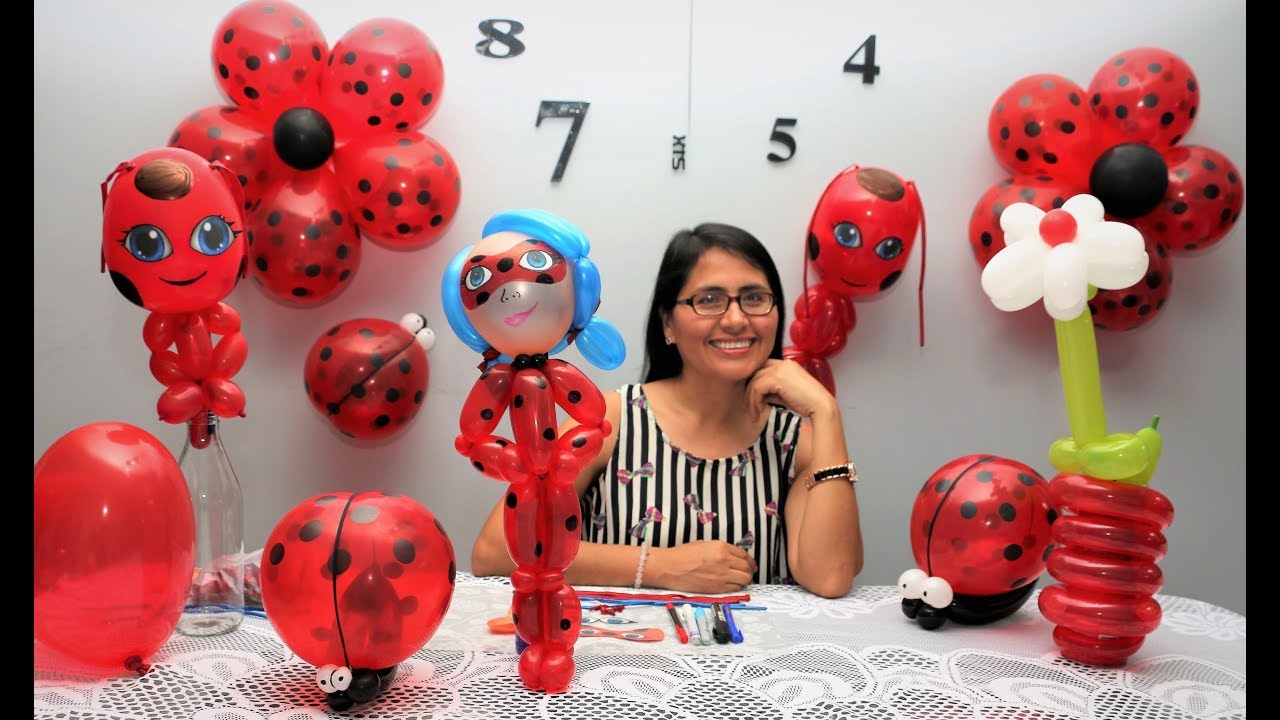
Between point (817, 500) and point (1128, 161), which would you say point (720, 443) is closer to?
point (817, 500)

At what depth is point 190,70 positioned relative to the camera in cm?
229

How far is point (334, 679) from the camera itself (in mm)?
1125

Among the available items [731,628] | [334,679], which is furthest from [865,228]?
[334,679]

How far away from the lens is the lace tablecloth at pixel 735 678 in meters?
1.15

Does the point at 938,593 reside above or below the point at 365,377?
below

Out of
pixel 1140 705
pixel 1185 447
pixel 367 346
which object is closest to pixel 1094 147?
pixel 1185 447

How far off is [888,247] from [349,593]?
4.28 feet

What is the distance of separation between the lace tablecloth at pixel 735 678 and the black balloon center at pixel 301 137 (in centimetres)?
94

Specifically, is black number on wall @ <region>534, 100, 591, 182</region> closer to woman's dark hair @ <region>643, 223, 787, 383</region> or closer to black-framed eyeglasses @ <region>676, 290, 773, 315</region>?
woman's dark hair @ <region>643, 223, 787, 383</region>

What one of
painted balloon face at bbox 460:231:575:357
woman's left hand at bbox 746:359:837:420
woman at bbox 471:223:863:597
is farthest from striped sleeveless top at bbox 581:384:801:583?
painted balloon face at bbox 460:231:575:357

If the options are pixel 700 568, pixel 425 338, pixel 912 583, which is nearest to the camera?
pixel 912 583

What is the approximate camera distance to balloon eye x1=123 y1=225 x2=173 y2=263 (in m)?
1.28

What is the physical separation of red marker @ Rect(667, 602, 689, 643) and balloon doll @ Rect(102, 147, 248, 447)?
655 mm

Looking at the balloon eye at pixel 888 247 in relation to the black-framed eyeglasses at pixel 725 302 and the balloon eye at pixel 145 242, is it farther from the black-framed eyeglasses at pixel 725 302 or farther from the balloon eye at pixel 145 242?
the balloon eye at pixel 145 242
